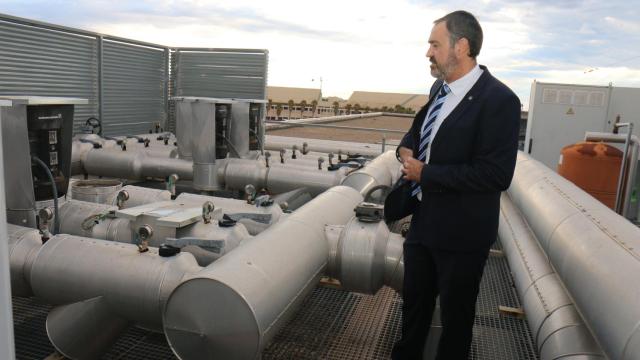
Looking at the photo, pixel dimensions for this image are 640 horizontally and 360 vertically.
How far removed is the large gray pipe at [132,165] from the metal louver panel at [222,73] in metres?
2.61

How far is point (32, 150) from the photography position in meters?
3.37

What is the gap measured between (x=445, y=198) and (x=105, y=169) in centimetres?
532

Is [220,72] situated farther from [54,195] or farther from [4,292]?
[4,292]

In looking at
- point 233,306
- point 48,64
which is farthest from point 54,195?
point 48,64

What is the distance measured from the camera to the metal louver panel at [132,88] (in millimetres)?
7730

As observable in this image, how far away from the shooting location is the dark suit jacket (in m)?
1.93

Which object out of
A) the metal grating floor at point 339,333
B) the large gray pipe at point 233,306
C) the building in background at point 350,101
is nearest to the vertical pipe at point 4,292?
the large gray pipe at point 233,306

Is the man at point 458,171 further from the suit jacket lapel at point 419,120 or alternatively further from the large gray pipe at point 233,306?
the large gray pipe at point 233,306

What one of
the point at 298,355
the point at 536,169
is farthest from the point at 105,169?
the point at 536,169

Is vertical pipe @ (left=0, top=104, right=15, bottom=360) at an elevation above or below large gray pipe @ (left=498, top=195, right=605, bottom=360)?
above

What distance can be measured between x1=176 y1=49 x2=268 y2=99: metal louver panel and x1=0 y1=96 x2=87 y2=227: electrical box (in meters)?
5.13

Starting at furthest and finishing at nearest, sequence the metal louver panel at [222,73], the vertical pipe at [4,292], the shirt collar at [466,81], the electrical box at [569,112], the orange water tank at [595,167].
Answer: the metal louver panel at [222,73], the electrical box at [569,112], the orange water tank at [595,167], the shirt collar at [466,81], the vertical pipe at [4,292]

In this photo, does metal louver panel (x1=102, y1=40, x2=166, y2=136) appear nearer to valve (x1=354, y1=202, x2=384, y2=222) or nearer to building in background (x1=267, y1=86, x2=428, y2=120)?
valve (x1=354, y1=202, x2=384, y2=222)

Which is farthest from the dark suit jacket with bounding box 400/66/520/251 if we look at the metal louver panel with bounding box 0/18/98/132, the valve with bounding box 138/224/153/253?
the metal louver panel with bounding box 0/18/98/132
